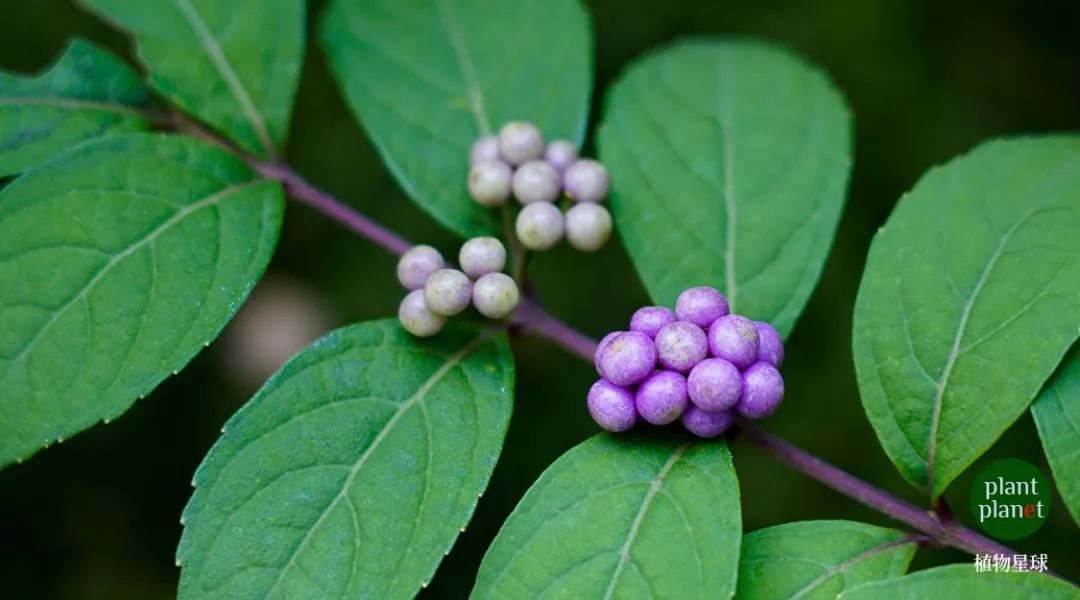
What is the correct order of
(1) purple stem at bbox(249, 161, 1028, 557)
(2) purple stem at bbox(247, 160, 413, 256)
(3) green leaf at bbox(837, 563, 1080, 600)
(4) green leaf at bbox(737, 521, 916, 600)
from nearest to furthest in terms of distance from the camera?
(3) green leaf at bbox(837, 563, 1080, 600) < (4) green leaf at bbox(737, 521, 916, 600) < (1) purple stem at bbox(249, 161, 1028, 557) < (2) purple stem at bbox(247, 160, 413, 256)

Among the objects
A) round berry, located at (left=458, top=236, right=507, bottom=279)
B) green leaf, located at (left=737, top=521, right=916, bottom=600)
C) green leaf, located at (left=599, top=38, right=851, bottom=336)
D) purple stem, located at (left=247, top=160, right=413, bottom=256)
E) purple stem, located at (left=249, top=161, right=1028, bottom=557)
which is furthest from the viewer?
purple stem, located at (left=247, top=160, right=413, bottom=256)

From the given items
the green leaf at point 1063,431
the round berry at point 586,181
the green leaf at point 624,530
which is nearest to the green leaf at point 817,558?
the green leaf at point 624,530

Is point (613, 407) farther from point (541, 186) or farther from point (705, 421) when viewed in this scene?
point (541, 186)

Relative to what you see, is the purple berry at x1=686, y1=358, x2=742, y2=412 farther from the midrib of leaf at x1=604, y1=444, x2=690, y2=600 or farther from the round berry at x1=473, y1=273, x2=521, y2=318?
the round berry at x1=473, y1=273, x2=521, y2=318

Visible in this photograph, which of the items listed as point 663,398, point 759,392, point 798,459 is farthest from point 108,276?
point 798,459

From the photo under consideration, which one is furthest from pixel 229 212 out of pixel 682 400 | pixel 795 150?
pixel 795 150

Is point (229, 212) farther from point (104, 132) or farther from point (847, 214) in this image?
point (847, 214)

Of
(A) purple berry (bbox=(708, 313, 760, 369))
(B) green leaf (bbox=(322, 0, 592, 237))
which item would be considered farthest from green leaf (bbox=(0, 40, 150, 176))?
(A) purple berry (bbox=(708, 313, 760, 369))
